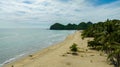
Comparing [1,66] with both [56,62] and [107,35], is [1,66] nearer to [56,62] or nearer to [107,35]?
[56,62]

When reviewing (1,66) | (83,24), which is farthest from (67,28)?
(1,66)

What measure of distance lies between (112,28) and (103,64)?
4295 mm

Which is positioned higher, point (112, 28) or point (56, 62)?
point (112, 28)

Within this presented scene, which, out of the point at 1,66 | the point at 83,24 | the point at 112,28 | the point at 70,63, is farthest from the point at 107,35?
the point at 83,24

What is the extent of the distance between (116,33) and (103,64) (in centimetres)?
463

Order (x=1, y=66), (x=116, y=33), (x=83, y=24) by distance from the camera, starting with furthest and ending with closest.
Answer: (x=83, y=24) < (x=1, y=66) < (x=116, y=33)

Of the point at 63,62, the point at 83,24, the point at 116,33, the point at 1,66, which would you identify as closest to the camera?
the point at 116,33

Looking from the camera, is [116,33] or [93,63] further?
[93,63]

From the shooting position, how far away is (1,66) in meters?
24.6

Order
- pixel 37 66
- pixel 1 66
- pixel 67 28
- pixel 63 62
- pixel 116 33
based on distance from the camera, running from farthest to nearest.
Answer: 1. pixel 67 28
2. pixel 1 66
3. pixel 63 62
4. pixel 37 66
5. pixel 116 33

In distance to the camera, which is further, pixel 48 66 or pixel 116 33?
pixel 48 66

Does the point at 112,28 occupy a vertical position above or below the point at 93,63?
above

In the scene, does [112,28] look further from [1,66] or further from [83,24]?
[83,24]

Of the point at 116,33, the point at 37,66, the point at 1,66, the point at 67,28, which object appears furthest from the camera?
the point at 67,28
